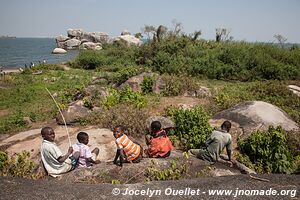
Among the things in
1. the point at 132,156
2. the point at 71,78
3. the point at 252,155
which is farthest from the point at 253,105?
the point at 71,78

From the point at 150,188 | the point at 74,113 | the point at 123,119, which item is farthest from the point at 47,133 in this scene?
the point at 74,113

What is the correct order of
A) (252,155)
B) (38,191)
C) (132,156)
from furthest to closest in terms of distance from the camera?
(252,155) < (132,156) < (38,191)

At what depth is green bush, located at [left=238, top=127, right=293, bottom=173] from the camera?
7.36 meters

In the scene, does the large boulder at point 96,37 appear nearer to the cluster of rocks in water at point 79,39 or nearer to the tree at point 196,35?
the cluster of rocks in water at point 79,39

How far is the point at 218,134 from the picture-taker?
7.02m

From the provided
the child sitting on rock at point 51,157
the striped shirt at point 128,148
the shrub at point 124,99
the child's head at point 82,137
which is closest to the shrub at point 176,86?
the shrub at point 124,99

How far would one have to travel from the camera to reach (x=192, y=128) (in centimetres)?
902

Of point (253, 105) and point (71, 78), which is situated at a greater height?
point (253, 105)

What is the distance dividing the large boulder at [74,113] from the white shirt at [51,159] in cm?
492

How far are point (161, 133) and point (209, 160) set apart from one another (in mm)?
1316

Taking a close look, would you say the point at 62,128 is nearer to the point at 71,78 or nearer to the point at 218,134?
the point at 218,134

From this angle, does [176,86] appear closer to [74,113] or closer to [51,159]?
[74,113]

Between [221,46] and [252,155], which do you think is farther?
[221,46]

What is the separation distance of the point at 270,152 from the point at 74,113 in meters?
6.82
